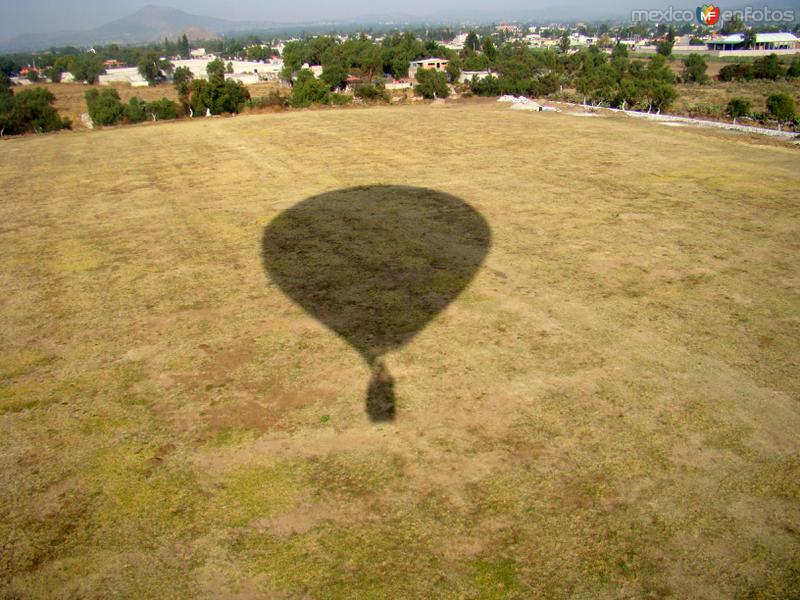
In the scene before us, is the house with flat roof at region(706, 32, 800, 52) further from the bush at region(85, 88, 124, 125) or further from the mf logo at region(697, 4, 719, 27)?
the bush at region(85, 88, 124, 125)

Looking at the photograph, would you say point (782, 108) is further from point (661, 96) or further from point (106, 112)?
point (106, 112)

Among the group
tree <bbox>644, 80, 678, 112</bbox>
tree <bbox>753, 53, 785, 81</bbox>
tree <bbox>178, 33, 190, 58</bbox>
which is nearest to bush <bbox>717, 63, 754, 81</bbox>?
tree <bbox>753, 53, 785, 81</bbox>

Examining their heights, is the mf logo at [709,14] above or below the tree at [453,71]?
above

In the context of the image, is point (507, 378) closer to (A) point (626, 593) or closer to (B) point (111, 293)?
(A) point (626, 593)

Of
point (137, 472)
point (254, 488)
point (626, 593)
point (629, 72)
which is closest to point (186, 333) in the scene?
point (137, 472)

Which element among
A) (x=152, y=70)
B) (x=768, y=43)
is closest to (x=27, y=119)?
(x=152, y=70)

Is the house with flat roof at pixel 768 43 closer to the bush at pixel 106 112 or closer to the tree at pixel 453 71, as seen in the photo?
the tree at pixel 453 71

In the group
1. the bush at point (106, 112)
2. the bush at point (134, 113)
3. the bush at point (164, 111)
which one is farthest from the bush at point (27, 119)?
the bush at point (164, 111)
